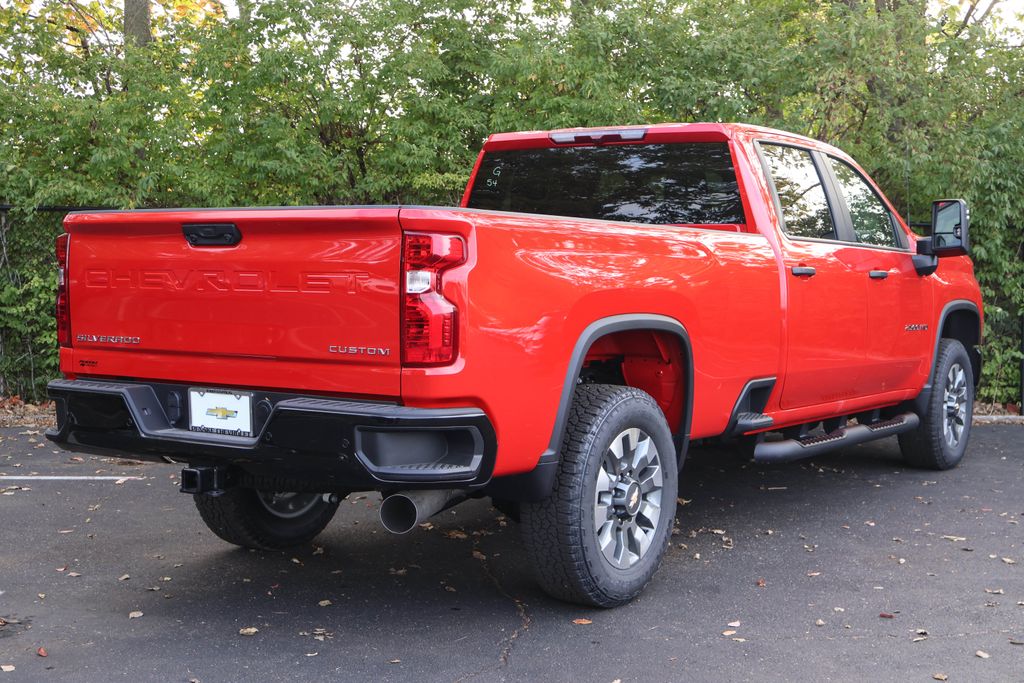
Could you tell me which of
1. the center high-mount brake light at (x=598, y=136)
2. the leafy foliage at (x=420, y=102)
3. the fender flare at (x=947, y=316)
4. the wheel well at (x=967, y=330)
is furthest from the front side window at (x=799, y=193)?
the leafy foliage at (x=420, y=102)

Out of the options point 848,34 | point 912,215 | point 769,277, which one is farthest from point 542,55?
point 769,277

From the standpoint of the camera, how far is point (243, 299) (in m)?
4.01

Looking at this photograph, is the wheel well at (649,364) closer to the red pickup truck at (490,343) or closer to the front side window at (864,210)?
the red pickup truck at (490,343)

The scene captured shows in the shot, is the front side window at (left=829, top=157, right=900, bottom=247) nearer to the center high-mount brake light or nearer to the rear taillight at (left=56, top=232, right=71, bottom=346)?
the center high-mount brake light

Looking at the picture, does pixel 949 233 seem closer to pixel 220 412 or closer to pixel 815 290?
pixel 815 290

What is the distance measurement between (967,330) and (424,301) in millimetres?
5474

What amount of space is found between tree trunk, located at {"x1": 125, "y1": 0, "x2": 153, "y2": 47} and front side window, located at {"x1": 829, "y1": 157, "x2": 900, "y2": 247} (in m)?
8.52

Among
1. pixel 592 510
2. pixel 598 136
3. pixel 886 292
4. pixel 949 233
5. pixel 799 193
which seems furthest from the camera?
pixel 949 233

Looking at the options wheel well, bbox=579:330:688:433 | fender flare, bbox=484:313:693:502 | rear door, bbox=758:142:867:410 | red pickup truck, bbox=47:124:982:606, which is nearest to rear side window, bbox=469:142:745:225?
red pickup truck, bbox=47:124:982:606

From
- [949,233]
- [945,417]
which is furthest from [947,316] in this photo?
[949,233]

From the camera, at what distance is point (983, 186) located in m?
10.5

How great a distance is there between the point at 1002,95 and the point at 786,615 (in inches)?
322

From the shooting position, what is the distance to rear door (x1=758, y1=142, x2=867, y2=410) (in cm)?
562

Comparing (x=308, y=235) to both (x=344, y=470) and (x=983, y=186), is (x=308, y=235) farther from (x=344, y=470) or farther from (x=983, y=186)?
(x=983, y=186)
